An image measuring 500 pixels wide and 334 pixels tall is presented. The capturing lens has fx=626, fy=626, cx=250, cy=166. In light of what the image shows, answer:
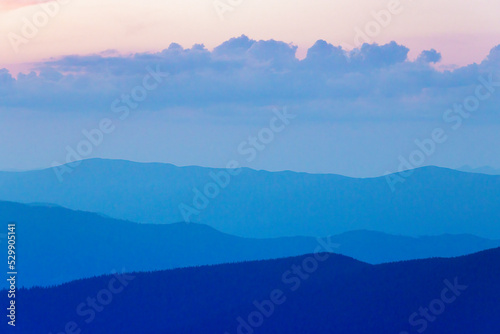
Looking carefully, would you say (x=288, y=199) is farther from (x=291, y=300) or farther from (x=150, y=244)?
(x=291, y=300)

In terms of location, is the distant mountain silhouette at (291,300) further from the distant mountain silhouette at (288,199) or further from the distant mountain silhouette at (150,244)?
the distant mountain silhouette at (288,199)

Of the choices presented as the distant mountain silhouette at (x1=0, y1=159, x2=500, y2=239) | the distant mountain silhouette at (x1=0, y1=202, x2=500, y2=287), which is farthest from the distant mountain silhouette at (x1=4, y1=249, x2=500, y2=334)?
the distant mountain silhouette at (x1=0, y1=159, x2=500, y2=239)

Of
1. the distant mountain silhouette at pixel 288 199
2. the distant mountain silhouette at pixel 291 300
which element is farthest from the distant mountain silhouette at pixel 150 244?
the distant mountain silhouette at pixel 291 300

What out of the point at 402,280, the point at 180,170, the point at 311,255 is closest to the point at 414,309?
the point at 402,280

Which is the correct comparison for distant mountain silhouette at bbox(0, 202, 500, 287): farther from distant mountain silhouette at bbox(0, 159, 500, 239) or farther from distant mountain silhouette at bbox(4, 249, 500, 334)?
distant mountain silhouette at bbox(4, 249, 500, 334)

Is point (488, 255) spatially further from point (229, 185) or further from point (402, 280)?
point (229, 185)

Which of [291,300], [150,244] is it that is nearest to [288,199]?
[150,244]
